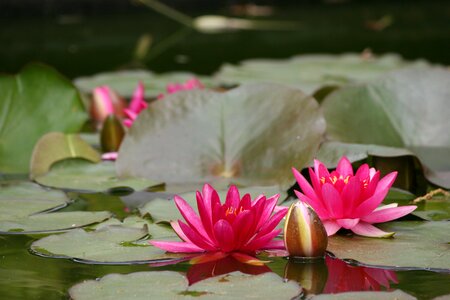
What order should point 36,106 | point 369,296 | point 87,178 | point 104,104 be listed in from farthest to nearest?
point 104,104
point 36,106
point 87,178
point 369,296

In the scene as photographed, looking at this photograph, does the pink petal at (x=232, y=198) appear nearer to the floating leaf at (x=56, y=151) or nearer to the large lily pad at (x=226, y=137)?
the large lily pad at (x=226, y=137)

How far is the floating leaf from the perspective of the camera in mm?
2080

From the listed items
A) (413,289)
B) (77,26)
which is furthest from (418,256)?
(77,26)

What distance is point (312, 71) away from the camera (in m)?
3.30

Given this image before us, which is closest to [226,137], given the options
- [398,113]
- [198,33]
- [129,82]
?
[398,113]

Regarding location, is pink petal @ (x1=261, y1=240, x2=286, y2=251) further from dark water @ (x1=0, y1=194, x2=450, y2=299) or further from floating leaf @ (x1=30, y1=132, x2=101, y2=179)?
floating leaf @ (x1=30, y1=132, x2=101, y2=179)

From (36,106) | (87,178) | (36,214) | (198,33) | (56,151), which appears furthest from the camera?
(198,33)

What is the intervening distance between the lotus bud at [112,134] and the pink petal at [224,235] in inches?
32.5

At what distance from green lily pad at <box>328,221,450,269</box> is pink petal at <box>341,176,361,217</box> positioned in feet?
0.17

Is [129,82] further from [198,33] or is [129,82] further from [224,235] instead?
[198,33]

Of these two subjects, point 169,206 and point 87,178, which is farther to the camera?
point 87,178

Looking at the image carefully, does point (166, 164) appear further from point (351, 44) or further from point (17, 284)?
point (351, 44)

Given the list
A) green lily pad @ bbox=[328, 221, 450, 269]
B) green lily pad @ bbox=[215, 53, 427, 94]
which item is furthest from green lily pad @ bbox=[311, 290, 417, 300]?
green lily pad @ bbox=[215, 53, 427, 94]

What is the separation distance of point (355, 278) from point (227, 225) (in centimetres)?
19
